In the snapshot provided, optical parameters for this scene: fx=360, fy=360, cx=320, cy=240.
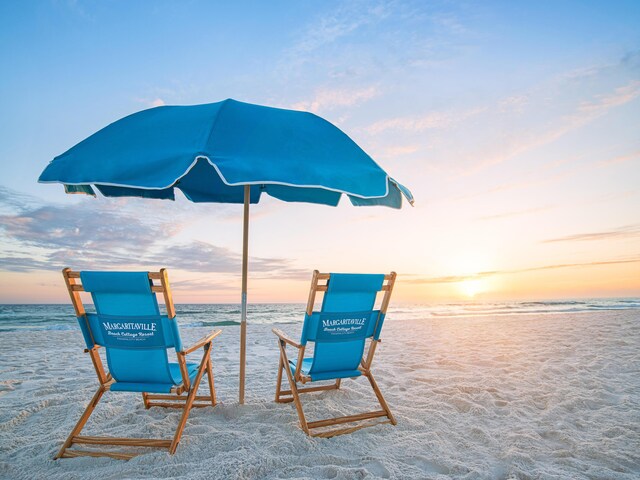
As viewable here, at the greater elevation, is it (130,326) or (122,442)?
(130,326)

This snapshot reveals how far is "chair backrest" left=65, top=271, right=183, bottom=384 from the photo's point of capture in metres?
→ 2.17

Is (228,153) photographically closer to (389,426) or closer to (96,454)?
(96,454)

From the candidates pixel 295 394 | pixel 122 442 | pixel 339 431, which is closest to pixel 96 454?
pixel 122 442

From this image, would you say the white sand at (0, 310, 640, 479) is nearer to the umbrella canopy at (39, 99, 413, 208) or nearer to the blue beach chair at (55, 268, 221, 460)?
the blue beach chair at (55, 268, 221, 460)

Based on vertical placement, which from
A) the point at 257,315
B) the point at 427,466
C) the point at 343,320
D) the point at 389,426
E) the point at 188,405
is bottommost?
the point at 257,315

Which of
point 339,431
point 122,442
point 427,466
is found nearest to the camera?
point 427,466

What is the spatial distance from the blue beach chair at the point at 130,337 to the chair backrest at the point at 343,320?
88 cm

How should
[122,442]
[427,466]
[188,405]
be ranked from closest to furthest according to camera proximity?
[427,466] < [122,442] < [188,405]

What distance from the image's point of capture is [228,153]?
7.06 feet

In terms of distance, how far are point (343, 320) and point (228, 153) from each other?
1426 mm

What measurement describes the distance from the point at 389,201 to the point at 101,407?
296cm

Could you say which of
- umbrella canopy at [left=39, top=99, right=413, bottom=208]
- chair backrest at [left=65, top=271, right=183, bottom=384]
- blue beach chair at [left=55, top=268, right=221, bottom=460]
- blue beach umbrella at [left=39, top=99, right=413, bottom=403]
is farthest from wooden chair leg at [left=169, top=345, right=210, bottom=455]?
umbrella canopy at [left=39, top=99, right=413, bottom=208]

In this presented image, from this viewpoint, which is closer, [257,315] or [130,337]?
[130,337]

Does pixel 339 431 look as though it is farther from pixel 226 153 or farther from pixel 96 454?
pixel 226 153
